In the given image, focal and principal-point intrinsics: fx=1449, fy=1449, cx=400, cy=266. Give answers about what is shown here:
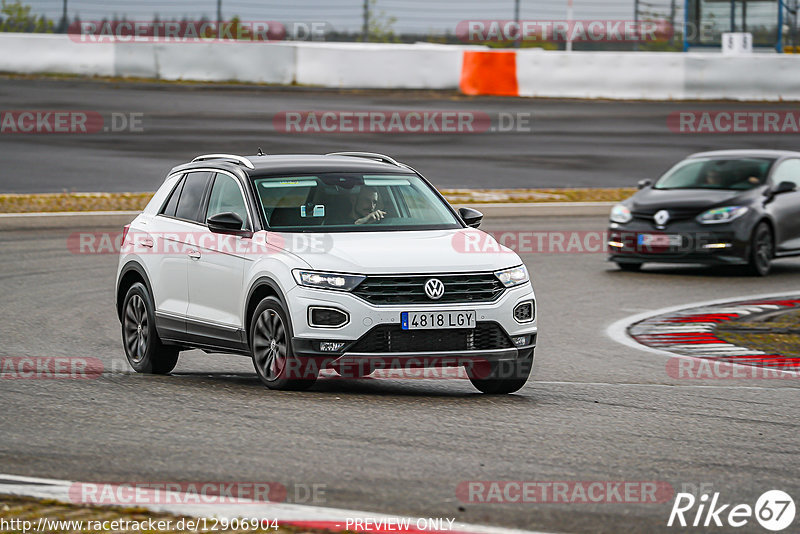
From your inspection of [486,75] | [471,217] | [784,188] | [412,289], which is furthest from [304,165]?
[486,75]

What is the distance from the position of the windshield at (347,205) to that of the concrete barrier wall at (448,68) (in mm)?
24513

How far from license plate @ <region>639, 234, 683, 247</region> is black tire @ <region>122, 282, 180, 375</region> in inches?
334

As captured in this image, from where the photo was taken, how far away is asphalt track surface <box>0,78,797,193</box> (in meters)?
26.2

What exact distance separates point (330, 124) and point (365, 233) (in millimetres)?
20829

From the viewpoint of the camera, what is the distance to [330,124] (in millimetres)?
30344

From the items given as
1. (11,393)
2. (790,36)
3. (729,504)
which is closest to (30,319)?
(11,393)

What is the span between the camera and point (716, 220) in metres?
18.0

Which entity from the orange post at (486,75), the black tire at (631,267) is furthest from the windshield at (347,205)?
the orange post at (486,75)

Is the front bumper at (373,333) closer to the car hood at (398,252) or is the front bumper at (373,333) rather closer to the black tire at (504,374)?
the car hood at (398,252)

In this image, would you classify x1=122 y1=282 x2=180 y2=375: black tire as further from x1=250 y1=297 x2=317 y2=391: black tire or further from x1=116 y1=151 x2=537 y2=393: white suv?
A: x1=250 y1=297 x2=317 y2=391: black tire

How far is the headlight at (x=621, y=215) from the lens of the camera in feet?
60.3

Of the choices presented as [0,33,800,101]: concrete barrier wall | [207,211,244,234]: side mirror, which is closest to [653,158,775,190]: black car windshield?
[207,211,244,234]: side mirror

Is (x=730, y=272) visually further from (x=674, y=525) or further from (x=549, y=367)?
(x=674, y=525)

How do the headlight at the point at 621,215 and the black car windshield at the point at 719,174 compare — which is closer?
the headlight at the point at 621,215
